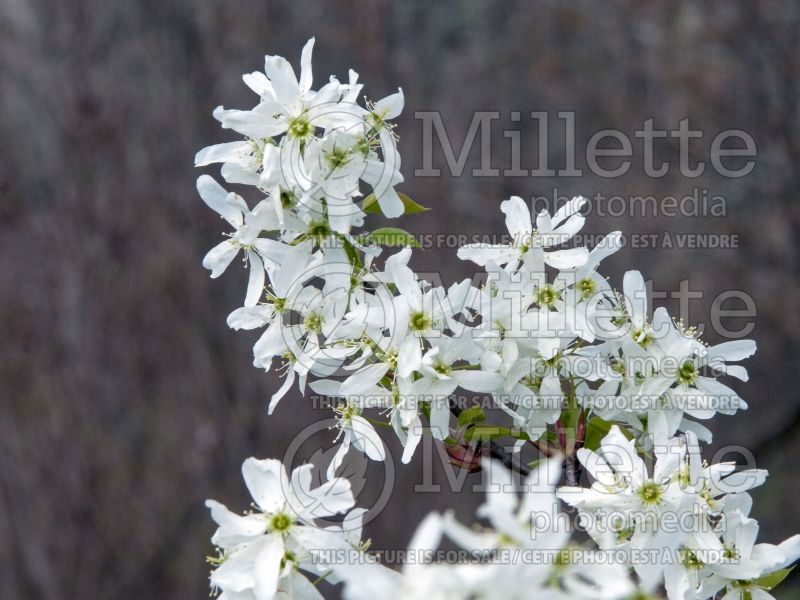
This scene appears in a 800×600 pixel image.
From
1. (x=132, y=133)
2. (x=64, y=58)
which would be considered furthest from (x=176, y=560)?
(x=64, y=58)

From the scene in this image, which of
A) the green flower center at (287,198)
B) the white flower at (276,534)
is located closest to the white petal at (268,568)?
the white flower at (276,534)

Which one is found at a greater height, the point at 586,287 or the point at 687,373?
the point at 586,287

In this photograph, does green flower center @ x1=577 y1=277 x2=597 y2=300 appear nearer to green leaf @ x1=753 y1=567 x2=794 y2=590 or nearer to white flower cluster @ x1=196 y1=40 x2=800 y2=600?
white flower cluster @ x1=196 y1=40 x2=800 y2=600

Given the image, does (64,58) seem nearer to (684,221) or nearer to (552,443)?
(684,221)

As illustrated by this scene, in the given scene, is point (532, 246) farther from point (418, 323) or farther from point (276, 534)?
point (276, 534)

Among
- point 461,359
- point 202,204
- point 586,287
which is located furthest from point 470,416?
point 202,204

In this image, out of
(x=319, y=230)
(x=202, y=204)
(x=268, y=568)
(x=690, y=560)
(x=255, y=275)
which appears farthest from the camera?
(x=202, y=204)

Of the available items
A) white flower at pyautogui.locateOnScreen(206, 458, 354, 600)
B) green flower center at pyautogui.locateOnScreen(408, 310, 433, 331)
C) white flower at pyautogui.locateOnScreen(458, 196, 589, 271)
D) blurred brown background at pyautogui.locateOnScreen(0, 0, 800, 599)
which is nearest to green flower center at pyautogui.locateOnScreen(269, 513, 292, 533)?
white flower at pyautogui.locateOnScreen(206, 458, 354, 600)
